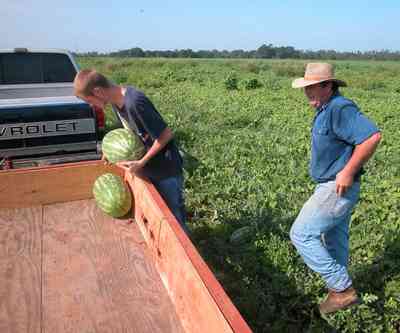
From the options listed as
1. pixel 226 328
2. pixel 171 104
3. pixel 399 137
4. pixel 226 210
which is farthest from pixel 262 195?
pixel 171 104

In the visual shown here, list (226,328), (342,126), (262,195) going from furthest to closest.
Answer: (262,195)
(342,126)
(226,328)

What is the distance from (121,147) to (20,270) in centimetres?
124

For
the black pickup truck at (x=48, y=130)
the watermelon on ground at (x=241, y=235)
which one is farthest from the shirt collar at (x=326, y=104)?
the black pickup truck at (x=48, y=130)

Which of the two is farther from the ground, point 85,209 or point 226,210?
point 85,209

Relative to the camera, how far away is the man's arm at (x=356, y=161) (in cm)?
309

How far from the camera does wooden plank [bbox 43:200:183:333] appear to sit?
2.36 m

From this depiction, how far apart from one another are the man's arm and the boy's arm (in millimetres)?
1421

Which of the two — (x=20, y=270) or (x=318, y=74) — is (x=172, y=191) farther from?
(x=318, y=74)

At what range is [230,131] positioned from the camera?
10875mm

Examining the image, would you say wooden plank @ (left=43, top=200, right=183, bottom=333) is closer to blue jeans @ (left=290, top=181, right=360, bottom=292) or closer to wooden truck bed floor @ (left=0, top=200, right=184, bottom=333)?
wooden truck bed floor @ (left=0, top=200, right=184, bottom=333)

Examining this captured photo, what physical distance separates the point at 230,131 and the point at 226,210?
542 centimetres

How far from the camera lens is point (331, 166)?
3395 mm

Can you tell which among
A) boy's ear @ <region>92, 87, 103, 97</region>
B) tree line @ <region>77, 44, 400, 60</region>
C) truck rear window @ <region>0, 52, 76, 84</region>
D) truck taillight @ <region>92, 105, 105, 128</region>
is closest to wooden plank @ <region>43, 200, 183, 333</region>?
boy's ear @ <region>92, 87, 103, 97</region>

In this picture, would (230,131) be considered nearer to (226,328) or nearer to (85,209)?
(85,209)
